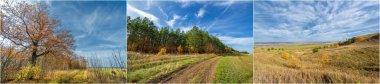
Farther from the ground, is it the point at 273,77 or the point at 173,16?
the point at 173,16

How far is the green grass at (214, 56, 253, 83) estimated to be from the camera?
5041 mm

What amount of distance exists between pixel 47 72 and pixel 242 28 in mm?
3406

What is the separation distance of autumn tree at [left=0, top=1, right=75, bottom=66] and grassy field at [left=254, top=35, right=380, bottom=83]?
11.2ft

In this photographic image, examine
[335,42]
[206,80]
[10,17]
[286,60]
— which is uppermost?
[10,17]

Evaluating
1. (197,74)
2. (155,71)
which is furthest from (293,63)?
(155,71)

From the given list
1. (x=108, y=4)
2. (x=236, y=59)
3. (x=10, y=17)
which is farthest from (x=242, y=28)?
(x=10, y=17)

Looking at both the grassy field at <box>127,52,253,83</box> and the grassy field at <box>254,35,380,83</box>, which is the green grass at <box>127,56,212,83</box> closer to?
the grassy field at <box>127,52,253,83</box>

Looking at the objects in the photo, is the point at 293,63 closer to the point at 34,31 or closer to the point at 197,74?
the point at 197,74

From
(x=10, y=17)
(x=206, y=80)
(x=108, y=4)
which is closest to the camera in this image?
(x=10, y=17)

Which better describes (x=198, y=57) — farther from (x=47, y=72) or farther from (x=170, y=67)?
(x=47, y=72)

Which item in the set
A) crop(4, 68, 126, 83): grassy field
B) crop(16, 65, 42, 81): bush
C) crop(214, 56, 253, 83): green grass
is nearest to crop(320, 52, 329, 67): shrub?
crop(214, 56, 253, 83): green grass

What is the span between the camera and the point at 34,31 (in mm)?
4320

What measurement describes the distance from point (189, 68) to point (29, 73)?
8.52 ft

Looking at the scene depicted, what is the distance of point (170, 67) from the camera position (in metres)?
4.93
